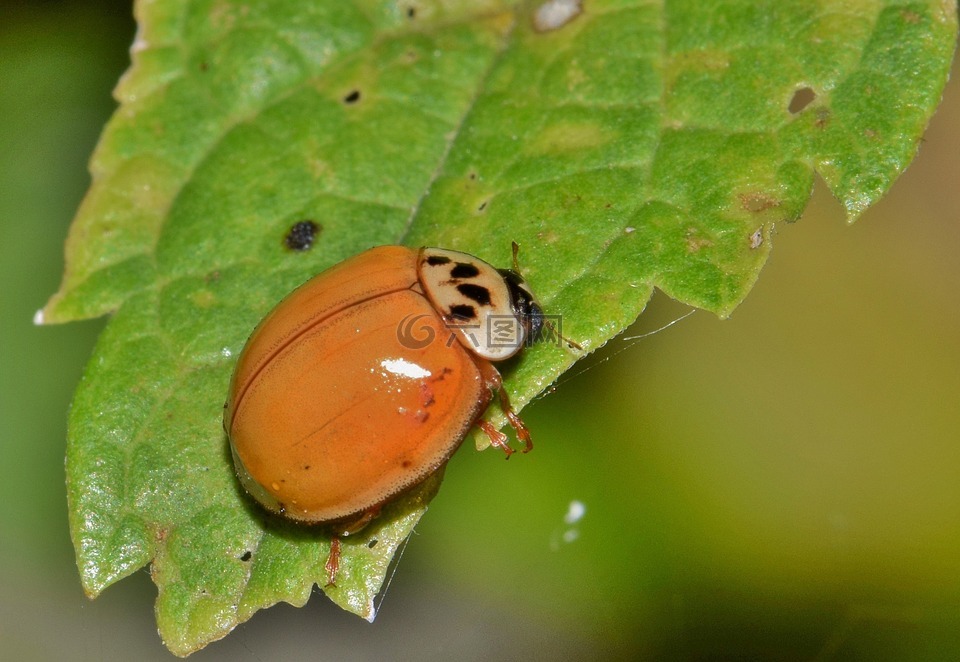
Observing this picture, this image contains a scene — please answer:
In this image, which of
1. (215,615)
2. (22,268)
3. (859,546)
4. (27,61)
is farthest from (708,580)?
(27,61)

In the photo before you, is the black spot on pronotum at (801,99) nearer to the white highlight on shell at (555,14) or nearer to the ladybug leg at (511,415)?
the white highlight on shell at (555,14)

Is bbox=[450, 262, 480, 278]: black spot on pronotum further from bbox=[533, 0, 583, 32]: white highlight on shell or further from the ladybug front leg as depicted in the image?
bbox=[533, 0, 583, 32]: white highlight on shell

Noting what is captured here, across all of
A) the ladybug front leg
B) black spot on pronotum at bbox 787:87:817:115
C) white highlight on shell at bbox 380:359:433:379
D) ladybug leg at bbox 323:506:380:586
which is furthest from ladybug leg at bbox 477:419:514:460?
black spot on pronotum at bbox 787:87:817:115

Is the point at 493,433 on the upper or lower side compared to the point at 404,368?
lower

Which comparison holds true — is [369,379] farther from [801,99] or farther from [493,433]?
[801,99]

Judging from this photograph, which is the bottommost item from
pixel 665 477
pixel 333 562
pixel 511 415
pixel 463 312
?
pixel 665 477

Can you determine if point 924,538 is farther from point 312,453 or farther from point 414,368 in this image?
point 312,453

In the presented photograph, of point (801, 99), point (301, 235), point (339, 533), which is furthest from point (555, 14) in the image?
point (339, 533)

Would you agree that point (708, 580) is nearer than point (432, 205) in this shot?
No
